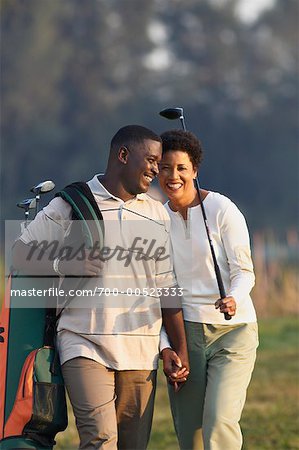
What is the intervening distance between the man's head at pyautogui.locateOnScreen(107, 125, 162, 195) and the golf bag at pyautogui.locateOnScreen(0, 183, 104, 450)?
0.20 m

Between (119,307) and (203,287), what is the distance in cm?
54

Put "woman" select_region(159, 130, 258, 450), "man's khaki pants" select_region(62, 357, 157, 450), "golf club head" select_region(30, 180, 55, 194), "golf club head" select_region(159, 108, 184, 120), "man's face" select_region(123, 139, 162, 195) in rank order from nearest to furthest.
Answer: "man's khaki pants" select_region(62, 357, 157, 450)
"man's face" select_region(123, 139, 162, 195)
"golf club head" select_region(30, 180, 55, 194)
"woman" select_region(159, 130, 258, 450)
"golf club head" select_region(159, 108, 184, 120)

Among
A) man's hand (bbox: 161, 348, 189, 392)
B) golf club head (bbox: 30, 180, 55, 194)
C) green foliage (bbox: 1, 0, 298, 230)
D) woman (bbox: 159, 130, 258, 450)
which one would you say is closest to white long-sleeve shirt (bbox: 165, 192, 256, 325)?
woman (bbox: 159, 130, 258, 450)

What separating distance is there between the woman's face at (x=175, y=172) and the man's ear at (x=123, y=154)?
13.6 inches

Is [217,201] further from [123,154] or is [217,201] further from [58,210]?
[58,210]

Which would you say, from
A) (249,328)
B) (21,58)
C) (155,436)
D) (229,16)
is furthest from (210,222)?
(229,16)

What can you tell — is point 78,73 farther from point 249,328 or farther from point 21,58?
point 249,328

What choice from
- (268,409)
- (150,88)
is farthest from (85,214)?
(150,88)

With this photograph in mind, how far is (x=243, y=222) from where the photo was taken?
577 cm

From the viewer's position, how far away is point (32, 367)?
527 centimetres

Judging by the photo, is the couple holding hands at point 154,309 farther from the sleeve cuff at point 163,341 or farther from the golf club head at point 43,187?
the golf club head at point 43,187

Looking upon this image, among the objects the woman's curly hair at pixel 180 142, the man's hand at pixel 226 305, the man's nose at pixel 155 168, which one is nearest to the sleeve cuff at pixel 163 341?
the man's hand at pixel 226 305

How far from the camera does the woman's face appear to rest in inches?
225

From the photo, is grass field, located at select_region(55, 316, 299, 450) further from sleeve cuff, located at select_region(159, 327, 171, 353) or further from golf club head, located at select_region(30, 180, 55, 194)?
golf club head, located at select_region(30, 180, 55, 194)
